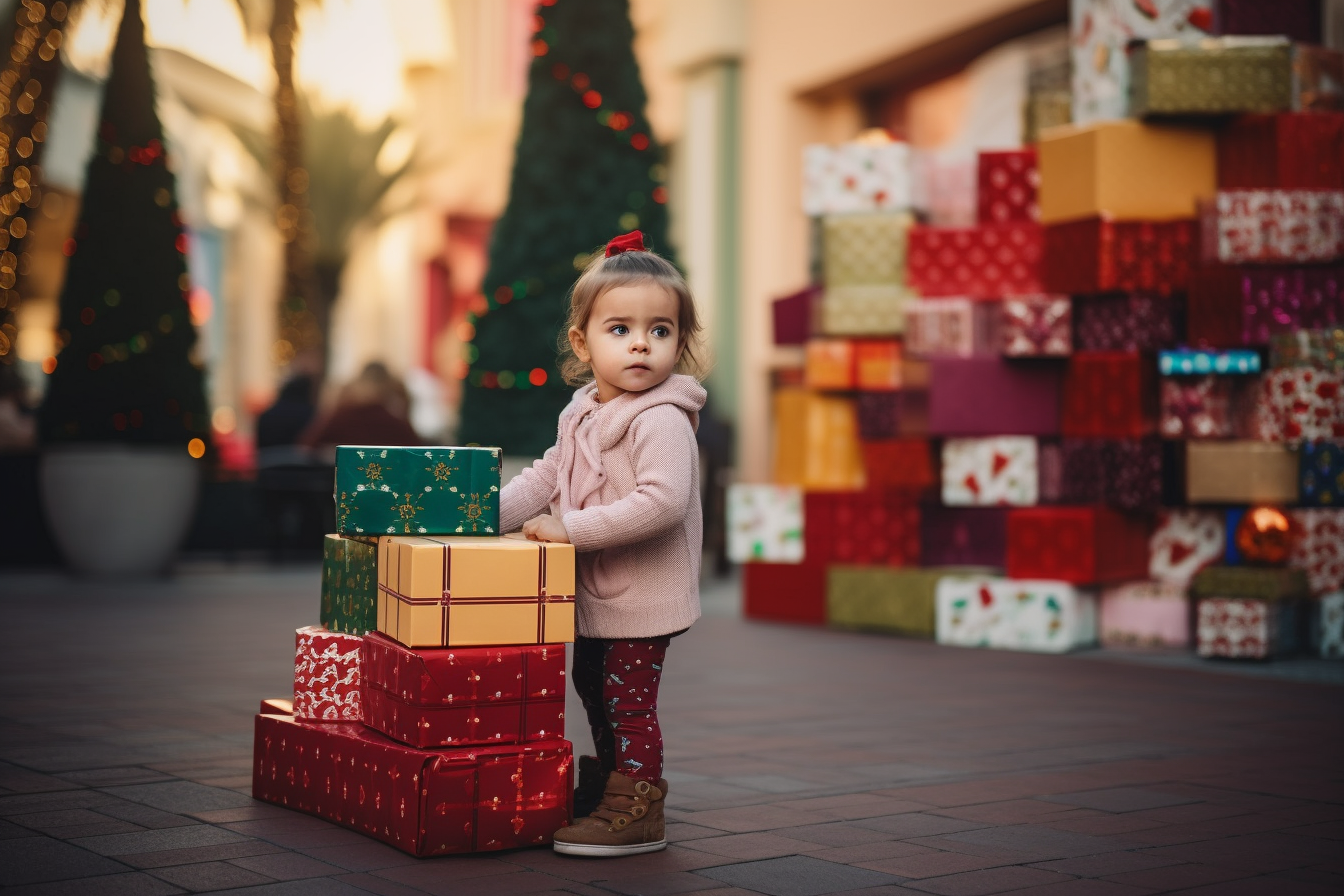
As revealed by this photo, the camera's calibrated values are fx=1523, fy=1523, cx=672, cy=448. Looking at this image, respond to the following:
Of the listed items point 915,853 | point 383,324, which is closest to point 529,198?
point 915,853

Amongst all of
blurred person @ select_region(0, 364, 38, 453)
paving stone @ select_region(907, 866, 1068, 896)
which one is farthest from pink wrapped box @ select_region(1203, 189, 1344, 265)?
blurred person @ select_region(0, 364, 38, 453)

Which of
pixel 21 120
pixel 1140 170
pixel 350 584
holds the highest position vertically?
pixel 21 120

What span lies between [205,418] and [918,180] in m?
6.30

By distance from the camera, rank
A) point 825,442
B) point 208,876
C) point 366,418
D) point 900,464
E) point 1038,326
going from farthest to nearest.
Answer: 1. point 366,418
2. point 825,442
3. point 900,464
4. point 1038,326
5. point 208,876

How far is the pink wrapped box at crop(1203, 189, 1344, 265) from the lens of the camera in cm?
742

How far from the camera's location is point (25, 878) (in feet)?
10.3

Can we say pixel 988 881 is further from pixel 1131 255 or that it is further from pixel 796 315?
pixel 796 315

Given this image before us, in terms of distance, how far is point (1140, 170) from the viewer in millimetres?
7789

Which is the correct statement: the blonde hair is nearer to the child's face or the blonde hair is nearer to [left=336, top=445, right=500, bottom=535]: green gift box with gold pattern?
the child's face

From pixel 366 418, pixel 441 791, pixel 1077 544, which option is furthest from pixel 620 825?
pixel 366 418

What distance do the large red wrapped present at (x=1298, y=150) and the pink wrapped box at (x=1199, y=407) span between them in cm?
102

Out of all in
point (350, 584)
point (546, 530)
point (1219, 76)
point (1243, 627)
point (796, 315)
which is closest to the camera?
point (546, 530)

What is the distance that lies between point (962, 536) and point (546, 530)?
16.9 feet

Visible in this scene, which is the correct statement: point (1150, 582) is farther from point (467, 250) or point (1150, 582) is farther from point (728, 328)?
point (467, 250)
